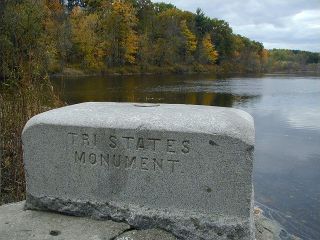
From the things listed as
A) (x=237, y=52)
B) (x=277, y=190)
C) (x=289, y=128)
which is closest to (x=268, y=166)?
(x=277, y=190)

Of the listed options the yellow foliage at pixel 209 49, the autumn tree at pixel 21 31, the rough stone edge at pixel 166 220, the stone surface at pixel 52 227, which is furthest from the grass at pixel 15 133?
the yellow foliage at pixel 209 49

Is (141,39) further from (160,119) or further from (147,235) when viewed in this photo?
(147,235)

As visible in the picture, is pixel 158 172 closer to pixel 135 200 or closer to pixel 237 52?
pixel 135 200

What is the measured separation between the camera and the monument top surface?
3246mm

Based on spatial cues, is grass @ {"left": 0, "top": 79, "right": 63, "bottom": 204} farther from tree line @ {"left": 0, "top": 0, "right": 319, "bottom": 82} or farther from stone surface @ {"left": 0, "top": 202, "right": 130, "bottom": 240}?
tree line @ {"left": 0, "top": 0, "right": 319, "bottom": 82}

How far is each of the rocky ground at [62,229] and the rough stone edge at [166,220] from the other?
0.05m

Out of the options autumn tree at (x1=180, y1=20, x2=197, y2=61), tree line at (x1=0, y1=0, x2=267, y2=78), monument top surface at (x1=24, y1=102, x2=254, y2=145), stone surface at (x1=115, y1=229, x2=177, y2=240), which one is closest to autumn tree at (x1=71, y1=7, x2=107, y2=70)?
tree line at (x1=0, y1=0, x2=267, y2=78)

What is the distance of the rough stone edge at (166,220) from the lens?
3309 millimetres

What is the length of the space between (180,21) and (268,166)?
210ft

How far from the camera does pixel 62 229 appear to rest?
3461 millimetres

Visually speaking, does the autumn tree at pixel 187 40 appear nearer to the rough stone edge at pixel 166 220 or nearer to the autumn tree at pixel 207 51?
the autumn tree at pixel 207 51

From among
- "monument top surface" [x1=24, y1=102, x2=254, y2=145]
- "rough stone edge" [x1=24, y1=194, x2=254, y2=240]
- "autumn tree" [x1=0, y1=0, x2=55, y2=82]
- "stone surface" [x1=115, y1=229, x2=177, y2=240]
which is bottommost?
"stone surface" [x1=115, y1=229, x2=177, y2=240]

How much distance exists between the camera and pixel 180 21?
7106cm

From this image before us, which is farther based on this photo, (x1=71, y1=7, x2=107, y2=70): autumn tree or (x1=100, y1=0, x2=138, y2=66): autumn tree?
(x1=100, y1=0, x2=138, y2=66): autumn tree
